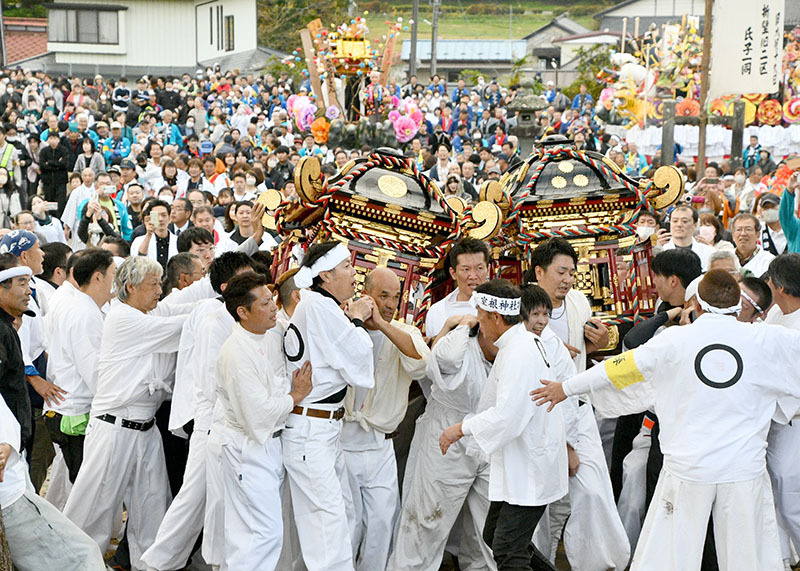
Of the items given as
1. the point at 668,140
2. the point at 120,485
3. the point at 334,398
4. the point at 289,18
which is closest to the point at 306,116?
the point at 668,140

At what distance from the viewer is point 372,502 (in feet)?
17.8

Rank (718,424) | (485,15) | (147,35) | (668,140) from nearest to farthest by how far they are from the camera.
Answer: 1. (718,424)
2. (668,140)
3. (147,35)
4. (485,15)

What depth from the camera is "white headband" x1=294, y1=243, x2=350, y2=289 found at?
5074 millimetres

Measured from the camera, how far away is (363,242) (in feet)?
19.3

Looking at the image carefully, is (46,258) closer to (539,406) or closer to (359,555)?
(359,555)


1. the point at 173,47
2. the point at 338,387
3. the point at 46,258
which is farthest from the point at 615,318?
the point at 173,47

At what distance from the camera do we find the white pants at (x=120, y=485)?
18.4 feet

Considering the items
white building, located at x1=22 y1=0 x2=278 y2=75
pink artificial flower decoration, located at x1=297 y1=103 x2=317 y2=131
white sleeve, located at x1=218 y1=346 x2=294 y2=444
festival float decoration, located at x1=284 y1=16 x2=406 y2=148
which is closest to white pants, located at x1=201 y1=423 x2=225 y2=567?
white sleeve, located at x1=218 y1=346 x2=294 y2=444

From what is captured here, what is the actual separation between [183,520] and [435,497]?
4.22 ft

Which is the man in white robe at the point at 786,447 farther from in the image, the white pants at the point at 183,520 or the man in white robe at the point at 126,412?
the man in white robe at the point at 126,412

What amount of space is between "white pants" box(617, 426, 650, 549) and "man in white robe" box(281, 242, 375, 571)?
5.16 feet

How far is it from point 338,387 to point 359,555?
3.16 ft

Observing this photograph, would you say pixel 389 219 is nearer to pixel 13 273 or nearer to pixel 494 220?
pixel 494 220

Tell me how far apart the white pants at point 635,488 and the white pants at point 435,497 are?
2.64ft
